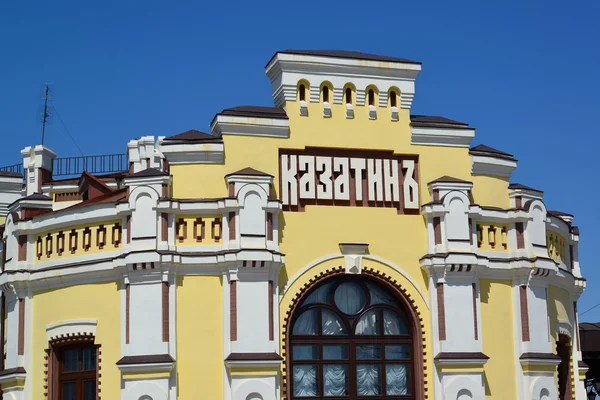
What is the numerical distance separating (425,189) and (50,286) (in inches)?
335

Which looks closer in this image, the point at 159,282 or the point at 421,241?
the point at 159,282

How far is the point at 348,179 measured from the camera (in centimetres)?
2392

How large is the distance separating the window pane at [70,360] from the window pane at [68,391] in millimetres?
297

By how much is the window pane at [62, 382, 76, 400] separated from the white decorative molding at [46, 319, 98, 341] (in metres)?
1.05

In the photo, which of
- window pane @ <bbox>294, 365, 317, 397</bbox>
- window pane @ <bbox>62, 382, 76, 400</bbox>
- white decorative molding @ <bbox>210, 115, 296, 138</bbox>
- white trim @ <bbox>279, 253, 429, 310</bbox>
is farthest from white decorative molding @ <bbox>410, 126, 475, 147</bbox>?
window pane @ <bbox>62, 382, 76, 400</bbox>

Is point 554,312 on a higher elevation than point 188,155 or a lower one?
lower

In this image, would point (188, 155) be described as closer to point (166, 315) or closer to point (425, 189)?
point (166, 315)

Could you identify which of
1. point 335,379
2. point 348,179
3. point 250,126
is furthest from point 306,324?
point 250,126

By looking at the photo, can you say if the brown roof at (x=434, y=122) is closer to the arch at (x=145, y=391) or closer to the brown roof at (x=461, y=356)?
the brown roof at (x=461, y=356)

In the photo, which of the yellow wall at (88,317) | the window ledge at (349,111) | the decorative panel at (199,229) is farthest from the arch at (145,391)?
the window ledge at (349,111)

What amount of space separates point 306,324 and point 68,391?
17.3ft

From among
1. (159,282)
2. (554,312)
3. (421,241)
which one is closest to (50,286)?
(159,282)

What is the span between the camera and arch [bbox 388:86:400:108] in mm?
24594

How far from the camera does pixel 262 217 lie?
22594 mm
